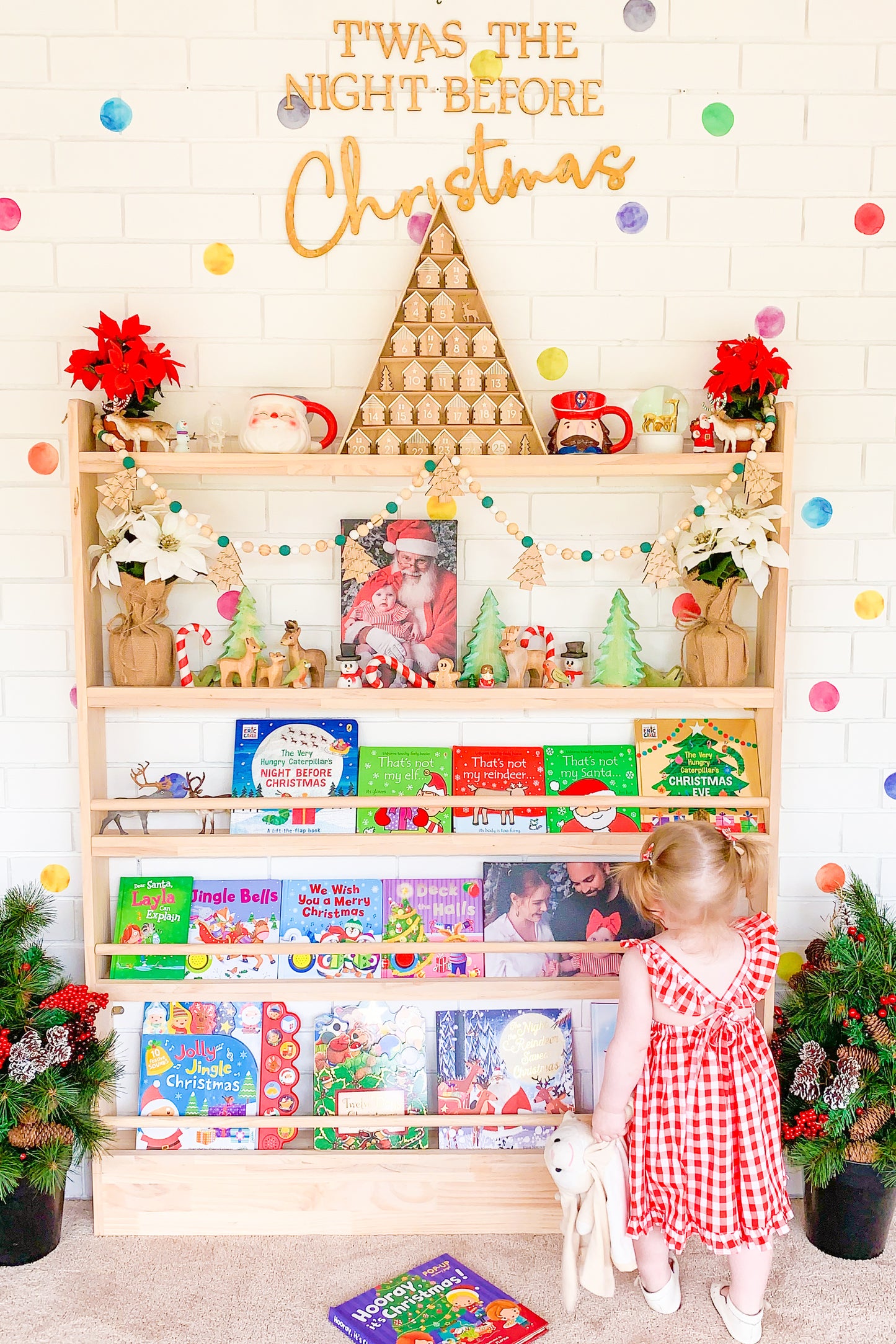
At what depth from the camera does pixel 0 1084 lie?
189 centimetres

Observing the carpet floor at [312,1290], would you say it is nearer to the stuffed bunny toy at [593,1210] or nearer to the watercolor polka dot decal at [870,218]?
the stuffed bunny toy at [593,1210]

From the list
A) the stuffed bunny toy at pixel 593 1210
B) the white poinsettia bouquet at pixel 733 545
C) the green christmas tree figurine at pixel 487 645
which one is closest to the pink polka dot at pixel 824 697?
the white poinsettia bouquet at pixel 733 545

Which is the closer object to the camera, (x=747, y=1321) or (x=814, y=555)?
(x=747, y=1321)

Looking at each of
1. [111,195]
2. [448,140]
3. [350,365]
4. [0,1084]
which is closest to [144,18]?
[111,195]

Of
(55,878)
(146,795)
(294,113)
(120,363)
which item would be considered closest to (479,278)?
(294,113)

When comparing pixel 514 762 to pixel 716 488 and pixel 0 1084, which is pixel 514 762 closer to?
pixel 716 488

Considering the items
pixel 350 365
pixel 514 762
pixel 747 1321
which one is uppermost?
pixel 350 365

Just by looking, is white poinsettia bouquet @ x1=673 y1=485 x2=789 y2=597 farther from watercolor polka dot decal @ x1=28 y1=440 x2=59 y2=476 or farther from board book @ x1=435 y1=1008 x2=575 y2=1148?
watercolor polka dot decal @ x1=28 y1=440 x2=59 y2=476

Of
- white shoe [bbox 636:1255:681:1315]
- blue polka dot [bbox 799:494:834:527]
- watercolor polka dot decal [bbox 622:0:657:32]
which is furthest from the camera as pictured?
blue polka dot [bbox 799:494:834:527]

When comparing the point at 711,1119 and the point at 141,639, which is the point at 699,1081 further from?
the point at 141,639

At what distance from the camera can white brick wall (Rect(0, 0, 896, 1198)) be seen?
6.87ft

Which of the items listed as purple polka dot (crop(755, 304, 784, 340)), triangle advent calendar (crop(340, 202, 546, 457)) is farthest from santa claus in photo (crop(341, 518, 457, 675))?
purple polka dot (crop(755, 304, 784, 340))

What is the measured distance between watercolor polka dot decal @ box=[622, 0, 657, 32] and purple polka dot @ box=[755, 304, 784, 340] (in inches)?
23.8

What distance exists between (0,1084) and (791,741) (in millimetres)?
1699
